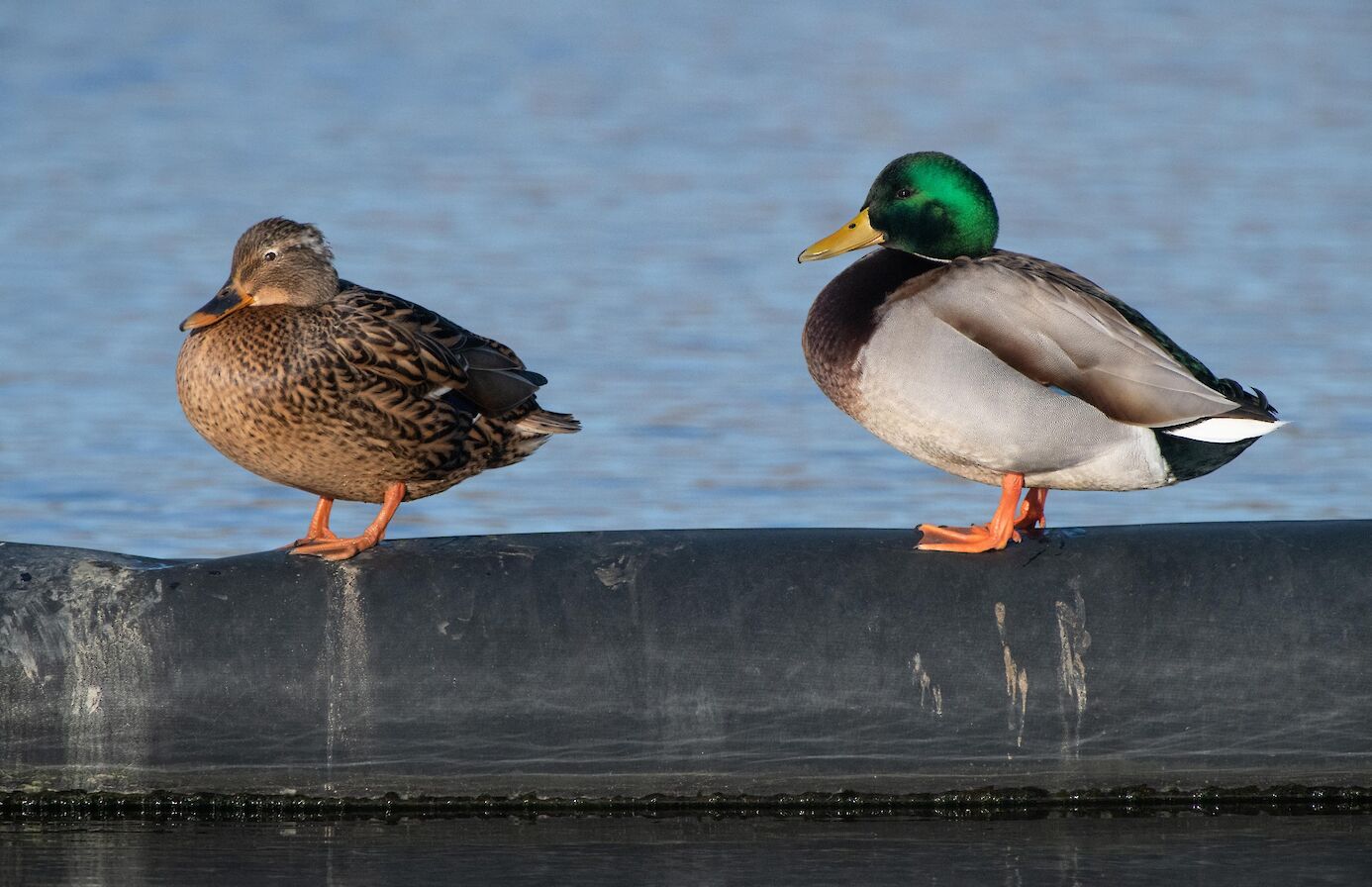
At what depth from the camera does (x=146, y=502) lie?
7.32 m

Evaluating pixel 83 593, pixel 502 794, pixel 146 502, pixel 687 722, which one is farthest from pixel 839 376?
pixel 146 502

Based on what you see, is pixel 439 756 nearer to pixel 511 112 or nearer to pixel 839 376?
pixel 839 376

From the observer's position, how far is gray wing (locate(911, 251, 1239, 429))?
513 cm

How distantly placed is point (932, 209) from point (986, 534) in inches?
31.4

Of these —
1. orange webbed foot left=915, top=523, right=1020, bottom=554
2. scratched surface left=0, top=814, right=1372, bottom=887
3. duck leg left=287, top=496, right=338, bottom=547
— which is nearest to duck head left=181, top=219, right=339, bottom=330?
duck leg left=287, top=496, right=338, bottom=547

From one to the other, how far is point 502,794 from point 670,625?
509mm

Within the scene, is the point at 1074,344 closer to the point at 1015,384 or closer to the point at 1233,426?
the point at 1015,384

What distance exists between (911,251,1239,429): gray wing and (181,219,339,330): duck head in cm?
137

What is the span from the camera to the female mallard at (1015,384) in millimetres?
5094

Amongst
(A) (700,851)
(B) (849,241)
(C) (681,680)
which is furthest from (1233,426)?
(A) (700,851)

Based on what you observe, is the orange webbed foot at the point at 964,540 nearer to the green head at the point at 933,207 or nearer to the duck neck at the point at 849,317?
the duck neck at the point at 849,317

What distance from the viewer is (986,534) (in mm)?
5199

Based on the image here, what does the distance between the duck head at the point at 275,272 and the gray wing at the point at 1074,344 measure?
1.37m

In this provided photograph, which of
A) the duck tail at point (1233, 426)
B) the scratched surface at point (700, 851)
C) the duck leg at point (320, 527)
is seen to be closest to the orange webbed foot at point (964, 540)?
the duck tail at point (1233, 426)
